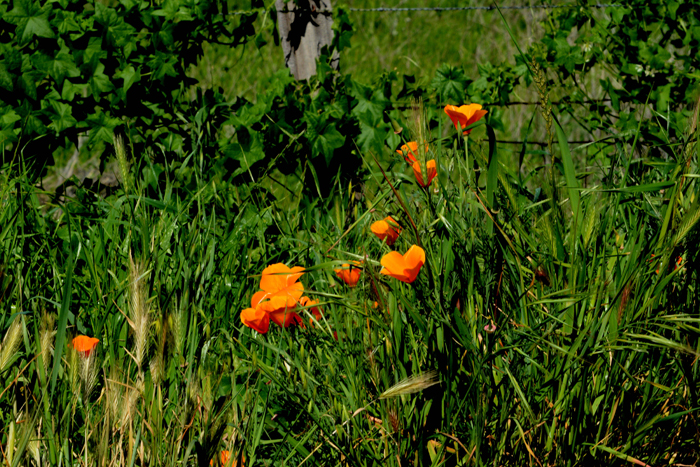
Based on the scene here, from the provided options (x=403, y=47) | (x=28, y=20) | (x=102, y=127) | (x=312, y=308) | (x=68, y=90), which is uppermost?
(x=28, y=20)

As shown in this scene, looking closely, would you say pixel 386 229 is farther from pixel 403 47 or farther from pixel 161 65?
pixel 403 47

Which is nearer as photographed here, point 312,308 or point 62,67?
point 312,308

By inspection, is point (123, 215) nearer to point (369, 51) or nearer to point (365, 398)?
point (365, 398)

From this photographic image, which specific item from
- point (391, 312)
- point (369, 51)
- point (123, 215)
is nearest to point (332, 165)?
point (123, 215)

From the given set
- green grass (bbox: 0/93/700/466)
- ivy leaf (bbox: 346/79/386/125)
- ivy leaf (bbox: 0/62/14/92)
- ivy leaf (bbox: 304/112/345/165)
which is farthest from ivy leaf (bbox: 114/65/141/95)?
green grass (bbox: 0/93/700/466)

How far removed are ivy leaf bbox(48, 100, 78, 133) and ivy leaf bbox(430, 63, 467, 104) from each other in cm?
118

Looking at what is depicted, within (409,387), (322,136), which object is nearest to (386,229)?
(409,387)

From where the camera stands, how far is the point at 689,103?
2502 mm

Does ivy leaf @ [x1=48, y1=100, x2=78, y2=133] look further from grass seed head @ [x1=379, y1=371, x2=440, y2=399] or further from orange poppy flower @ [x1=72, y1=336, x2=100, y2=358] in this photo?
grass seed head @ [x1=379, y1=371, x2=440, y2=399]

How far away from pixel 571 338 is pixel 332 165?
4.28 ft

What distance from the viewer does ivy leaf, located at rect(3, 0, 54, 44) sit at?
203 centimetres

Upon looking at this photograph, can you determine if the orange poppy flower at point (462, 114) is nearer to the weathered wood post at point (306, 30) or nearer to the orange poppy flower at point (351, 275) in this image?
the orange poppy flower at point (351, 275)

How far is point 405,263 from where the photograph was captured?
0.99 meters

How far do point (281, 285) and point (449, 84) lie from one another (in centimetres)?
130
